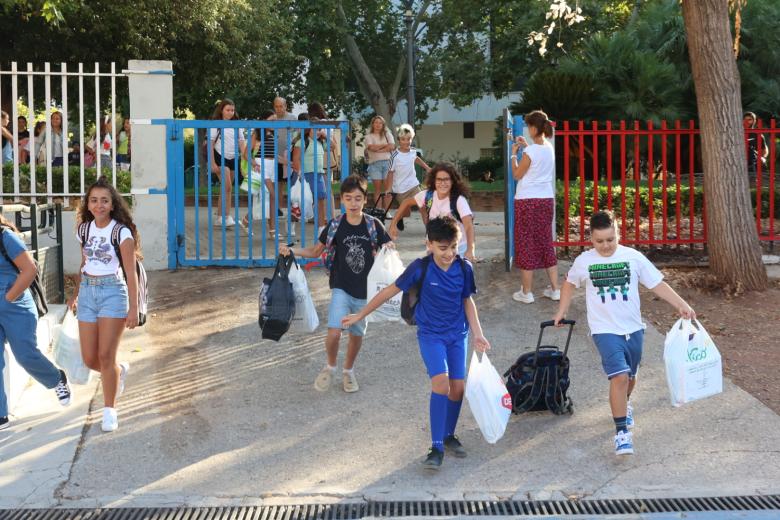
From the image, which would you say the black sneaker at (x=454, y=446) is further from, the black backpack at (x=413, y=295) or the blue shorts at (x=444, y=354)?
the black backpack at (x=413, y=295)

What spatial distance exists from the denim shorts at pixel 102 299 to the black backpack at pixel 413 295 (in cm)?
167

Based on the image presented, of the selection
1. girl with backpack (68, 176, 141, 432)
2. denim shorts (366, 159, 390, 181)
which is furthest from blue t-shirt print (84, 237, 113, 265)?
denim shorts (366, 159, 390, 181)

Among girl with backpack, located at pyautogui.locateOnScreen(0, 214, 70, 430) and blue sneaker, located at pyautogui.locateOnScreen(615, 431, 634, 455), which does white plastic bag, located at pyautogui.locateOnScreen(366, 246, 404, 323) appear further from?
girl with backpack, located at pyautogui.locateOnScreen(0, 214, 70, 430)

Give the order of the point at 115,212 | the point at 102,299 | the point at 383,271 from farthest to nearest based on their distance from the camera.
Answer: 1. the point at 383,271
2. the point at 115,212
3. the point at 102,299

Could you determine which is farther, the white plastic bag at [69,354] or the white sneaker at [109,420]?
the white plastic bag at [69,354]

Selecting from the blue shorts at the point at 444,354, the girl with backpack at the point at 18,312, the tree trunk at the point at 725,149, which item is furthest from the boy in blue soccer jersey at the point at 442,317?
the tree trunk at the point at 725,149

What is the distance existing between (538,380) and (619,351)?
790mm

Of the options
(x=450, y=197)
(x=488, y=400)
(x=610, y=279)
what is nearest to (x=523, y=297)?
(x=450, y=197)

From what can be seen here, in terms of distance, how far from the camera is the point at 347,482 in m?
5.34

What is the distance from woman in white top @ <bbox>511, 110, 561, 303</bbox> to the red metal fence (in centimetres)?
88

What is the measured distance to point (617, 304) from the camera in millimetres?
5605

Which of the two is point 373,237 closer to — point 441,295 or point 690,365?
point 441,295

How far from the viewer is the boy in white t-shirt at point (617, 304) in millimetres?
5590

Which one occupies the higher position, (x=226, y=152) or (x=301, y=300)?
(x=226, y=152)
